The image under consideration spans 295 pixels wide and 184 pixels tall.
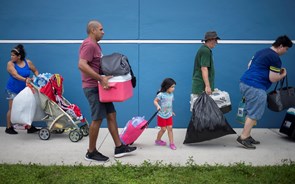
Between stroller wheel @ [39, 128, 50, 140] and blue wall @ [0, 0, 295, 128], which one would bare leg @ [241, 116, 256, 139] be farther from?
stroller wheel @ [39, 128, 50, 140]

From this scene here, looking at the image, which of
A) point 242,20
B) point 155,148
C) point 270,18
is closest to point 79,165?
point 155,148

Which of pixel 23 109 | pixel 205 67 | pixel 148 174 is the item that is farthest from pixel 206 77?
pixel 23 109

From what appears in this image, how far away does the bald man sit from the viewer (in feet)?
14.6

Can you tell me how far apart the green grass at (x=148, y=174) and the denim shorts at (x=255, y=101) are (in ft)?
3.23

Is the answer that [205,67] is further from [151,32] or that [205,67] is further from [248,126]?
[151,32]

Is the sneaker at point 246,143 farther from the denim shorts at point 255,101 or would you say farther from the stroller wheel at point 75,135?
the stroller wheel at point 75,135

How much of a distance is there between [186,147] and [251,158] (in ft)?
3.41

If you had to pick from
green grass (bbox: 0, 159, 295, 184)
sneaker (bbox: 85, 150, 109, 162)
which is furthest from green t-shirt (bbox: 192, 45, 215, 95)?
sneaker (bbox: 85, 150, 109, 162)

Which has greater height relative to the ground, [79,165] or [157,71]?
[157,71]

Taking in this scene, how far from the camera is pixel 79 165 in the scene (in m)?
4.57

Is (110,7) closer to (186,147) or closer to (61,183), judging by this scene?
(186,147)

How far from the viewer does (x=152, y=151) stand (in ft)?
17.4

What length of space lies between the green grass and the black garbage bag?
84 centimetres

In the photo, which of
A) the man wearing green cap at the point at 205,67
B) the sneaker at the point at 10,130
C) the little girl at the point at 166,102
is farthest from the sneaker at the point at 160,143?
the sneaker at the point at 10,130
